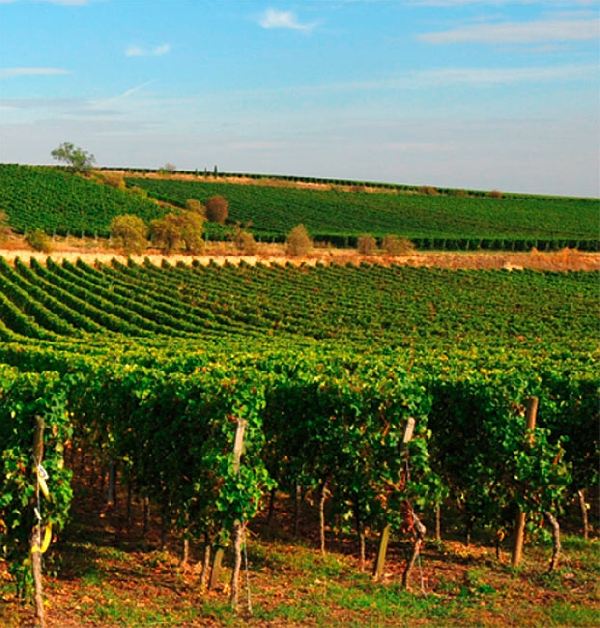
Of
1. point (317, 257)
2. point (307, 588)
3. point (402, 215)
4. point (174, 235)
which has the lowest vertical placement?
point (307, 588)

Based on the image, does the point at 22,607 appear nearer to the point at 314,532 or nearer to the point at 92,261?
the point at 314,532

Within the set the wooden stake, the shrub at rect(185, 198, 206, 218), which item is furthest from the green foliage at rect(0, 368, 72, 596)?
the shrub at rect(185, 198, 206, 218)

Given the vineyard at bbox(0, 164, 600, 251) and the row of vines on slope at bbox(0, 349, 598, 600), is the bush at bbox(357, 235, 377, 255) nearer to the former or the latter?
the vineyard at bbox(0, 164, 600, 251)

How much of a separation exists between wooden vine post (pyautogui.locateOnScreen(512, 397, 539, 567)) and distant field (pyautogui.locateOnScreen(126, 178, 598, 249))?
78.2 m

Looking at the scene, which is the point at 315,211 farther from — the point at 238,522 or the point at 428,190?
the point at 238,522

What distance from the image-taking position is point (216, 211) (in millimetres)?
106688

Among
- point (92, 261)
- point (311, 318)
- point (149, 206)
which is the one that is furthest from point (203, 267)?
point (149, 206)

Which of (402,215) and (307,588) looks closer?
(307,588)

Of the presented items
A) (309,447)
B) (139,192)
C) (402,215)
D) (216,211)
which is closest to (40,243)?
(216,211)

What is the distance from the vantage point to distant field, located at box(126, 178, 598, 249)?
99.9 metres

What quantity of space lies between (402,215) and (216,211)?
2840cm

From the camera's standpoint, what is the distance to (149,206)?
104 meters

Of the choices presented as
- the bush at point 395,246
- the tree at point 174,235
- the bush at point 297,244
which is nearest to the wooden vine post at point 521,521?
the tree at point 174,235

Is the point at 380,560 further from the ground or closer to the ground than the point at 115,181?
closer to the ground
